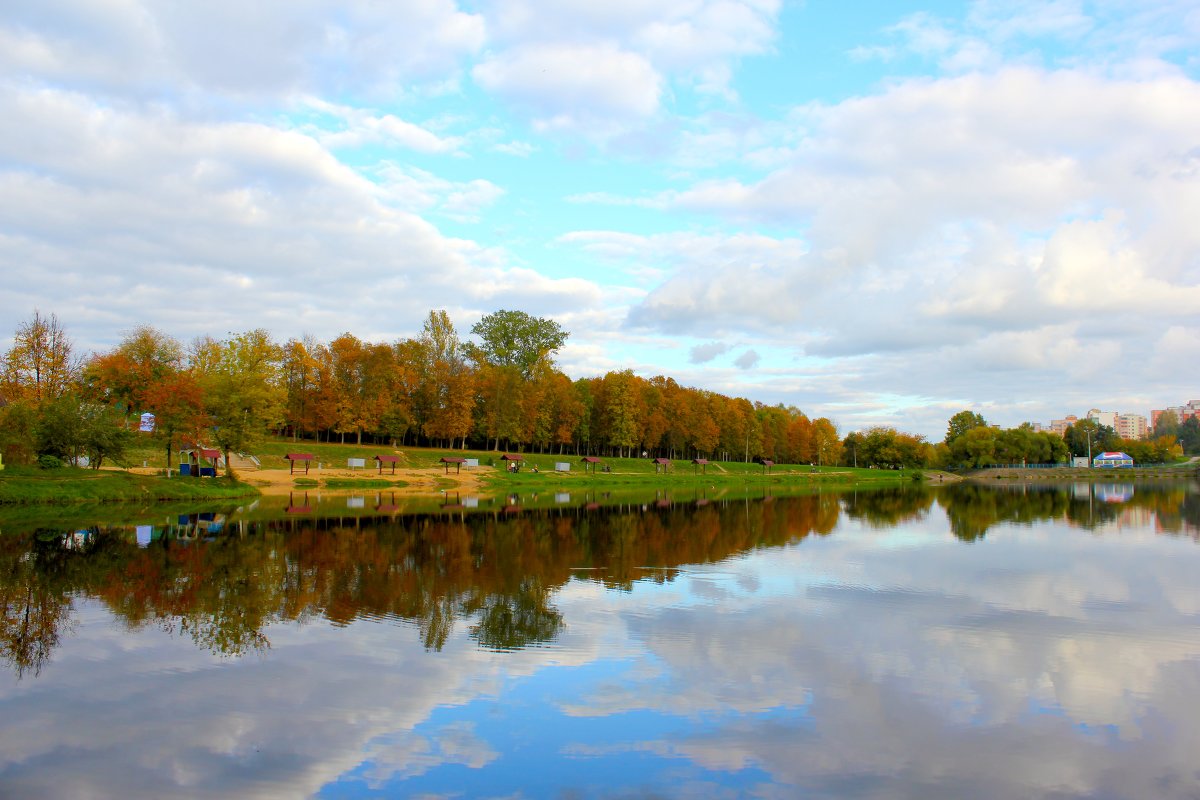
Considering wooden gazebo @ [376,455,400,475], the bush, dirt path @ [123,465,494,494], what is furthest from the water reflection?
wooden gazebo @ [376,455,400,475]

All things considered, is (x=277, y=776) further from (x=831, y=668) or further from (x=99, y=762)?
(x=831, y=668)

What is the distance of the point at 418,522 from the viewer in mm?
36094

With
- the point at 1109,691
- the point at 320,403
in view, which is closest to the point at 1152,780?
the point at 1109,691

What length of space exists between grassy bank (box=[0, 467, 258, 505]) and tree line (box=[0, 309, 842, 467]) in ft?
6.05

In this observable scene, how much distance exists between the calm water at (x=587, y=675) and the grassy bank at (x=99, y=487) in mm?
15883

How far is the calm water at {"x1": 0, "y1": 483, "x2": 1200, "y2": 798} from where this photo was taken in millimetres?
8609

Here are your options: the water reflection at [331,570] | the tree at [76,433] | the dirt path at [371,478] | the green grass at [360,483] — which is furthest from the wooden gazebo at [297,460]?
the water reflection at [331,570]

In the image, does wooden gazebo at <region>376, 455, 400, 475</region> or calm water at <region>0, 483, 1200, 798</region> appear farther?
wooden gazebo at <region>376, 455, 400, 475</region>

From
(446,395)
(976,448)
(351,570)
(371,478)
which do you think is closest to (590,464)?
(446,395)

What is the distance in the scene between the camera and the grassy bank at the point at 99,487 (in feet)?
127

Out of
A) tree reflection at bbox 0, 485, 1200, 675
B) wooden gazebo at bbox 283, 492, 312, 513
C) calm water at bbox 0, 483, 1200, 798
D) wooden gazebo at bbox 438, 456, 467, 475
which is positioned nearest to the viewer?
calm water at bbox 0, 483, 1200, 798

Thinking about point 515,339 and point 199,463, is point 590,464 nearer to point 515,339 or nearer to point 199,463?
point 515,339

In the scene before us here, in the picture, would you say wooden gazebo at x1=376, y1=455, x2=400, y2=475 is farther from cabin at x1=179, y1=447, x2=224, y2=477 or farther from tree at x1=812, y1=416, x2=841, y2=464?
tree at x1=812, y1=416, x2=841, y2=464

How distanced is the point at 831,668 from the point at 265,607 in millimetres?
12483
